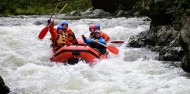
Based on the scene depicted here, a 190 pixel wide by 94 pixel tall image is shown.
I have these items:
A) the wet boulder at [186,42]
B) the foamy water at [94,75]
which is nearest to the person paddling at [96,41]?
the foamy water at [94,75]

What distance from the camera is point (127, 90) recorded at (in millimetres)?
8695

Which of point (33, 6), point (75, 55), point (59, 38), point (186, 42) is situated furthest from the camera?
point (33, 6)

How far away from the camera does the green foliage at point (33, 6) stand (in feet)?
106

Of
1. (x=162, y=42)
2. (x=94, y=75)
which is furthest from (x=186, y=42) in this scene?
(x=162, y=42)

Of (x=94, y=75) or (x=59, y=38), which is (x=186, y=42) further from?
(x=59, y=38)

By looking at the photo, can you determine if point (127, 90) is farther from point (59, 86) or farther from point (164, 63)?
point (164, 63)

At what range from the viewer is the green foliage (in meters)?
32.3

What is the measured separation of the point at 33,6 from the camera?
3559 centimetres

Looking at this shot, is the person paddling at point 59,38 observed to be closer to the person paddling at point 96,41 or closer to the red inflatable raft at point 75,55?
the person paddling at point 96,41

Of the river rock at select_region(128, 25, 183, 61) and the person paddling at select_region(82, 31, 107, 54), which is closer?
the river rock at select_region(128, 25, 183, 61)

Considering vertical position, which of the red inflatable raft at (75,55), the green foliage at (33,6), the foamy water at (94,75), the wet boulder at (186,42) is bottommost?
the green foliage at (33,6)

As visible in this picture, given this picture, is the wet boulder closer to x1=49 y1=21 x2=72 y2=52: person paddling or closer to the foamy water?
the foamy water

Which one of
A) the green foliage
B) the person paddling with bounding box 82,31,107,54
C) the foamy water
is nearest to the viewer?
the foamy water

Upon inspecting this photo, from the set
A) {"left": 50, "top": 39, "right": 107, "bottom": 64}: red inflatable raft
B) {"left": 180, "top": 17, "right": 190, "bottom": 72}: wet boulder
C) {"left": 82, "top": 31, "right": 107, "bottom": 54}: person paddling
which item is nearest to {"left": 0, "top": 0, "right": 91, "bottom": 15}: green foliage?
{"left": 82, "top": 31, "right": 107, "bottom": 54}: person paddling
